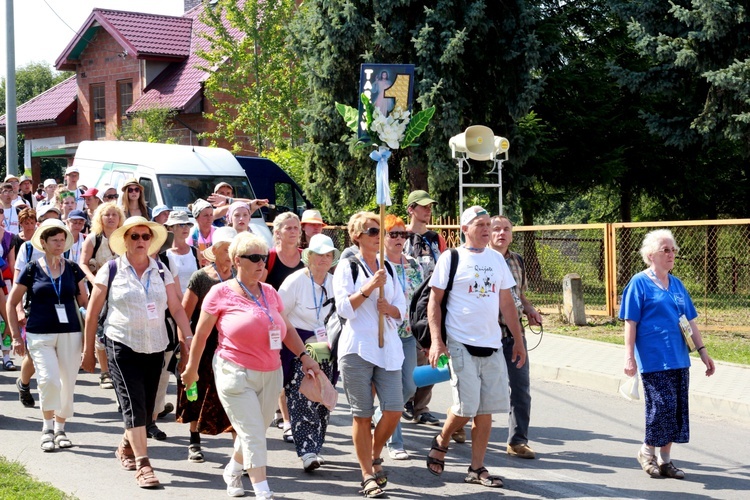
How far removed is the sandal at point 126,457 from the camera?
6.98m

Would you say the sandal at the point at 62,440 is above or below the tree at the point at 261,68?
below

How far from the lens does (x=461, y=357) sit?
666 cm

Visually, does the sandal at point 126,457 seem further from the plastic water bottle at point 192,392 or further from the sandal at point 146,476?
the plastic water bottle at point 192,392

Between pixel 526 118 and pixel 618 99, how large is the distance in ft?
13.2

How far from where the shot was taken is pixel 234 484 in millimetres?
6320

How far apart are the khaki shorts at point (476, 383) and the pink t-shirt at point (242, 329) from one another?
1.30 meters

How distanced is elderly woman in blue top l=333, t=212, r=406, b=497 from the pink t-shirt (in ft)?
1.76

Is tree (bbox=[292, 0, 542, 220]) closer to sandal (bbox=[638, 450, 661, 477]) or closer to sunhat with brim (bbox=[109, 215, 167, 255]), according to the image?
sunhat with brim (bbox=[109, 215, 167, 255])

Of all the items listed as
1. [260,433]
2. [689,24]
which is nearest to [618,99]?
[689,24]

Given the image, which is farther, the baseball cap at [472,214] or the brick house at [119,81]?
the brick house at [119,81]

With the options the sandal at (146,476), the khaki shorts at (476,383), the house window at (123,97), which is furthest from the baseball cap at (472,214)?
the house window at (123,97)

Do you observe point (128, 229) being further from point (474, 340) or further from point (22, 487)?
point (474, 340)

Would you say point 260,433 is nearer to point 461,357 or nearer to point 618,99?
point 461,357

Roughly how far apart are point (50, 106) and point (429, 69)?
2742 cm
